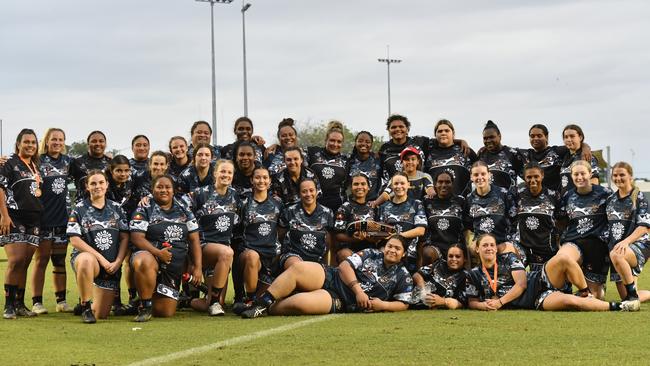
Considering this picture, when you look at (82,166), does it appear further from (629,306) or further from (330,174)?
(629,306)

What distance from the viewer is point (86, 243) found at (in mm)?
7926

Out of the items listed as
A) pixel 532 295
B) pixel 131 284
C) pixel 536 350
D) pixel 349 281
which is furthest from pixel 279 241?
pixel 536 350

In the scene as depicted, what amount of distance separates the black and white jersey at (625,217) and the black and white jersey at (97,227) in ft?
15.5

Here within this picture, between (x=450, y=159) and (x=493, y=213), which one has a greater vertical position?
(x=450, y=159)

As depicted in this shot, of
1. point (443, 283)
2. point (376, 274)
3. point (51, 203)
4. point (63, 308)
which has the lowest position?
point (63, 308)

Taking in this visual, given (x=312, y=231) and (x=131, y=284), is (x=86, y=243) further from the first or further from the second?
(x=312, y=231)

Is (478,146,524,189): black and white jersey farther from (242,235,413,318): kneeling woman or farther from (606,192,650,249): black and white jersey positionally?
(242,235,413,318): kneeling woman

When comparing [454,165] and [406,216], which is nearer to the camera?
[406,216]

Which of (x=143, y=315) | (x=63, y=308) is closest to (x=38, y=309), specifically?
(x=63, y=308)

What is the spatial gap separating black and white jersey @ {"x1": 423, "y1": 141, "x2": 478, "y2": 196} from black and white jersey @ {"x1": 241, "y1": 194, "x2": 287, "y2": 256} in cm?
192

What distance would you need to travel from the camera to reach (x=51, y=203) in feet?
28.6

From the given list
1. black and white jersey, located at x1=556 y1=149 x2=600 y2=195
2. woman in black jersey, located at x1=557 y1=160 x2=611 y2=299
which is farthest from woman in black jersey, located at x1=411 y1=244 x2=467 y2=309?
black and white jersey, located at x1=556 y1=149 x2=600 y2=195

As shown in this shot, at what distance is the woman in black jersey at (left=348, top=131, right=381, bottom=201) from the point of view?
9.38 metres

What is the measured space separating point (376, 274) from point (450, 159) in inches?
77.6
